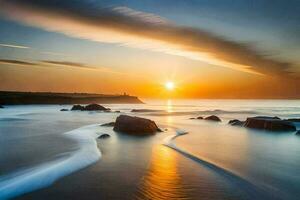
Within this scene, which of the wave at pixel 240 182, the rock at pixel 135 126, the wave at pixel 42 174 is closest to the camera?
the wave at pixel 240 182

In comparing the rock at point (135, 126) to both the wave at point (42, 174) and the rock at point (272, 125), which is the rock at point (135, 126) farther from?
the rock at point (272, 125)

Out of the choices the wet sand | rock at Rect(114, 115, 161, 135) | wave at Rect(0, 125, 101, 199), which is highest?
rock at Rect(114, 115, 161, 135)

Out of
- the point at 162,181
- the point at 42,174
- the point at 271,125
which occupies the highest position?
the point at 271,125

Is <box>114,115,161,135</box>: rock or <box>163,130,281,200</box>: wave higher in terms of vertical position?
<box>114,115,161,135</box>: rock

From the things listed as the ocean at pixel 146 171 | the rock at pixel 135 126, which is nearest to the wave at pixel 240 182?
the ocean at pixel 146 171

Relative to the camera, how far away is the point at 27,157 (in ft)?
45.6

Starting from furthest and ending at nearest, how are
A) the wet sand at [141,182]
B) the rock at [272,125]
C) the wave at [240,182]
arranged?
the rock at [272,125] → the wave at [240,182] → the wet sand at [141,182]

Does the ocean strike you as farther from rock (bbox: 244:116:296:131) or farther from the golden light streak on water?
rock (bbox: 244:116:296:131)

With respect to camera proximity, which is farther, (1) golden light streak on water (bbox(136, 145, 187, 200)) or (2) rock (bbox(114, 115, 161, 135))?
(2) rock (bbox(114, 115, 161, 135))

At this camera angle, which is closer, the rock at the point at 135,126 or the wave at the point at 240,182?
the wave at the point at 240,182

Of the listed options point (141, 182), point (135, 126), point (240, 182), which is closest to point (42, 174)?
point (141, 182)

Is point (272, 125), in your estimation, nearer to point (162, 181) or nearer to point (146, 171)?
point (146, 171)

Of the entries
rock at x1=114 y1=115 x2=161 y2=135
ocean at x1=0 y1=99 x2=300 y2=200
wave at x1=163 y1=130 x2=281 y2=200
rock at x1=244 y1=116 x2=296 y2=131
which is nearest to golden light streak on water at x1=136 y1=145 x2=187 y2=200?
ocean at x1=0 y1=99 x2=300 y2=200

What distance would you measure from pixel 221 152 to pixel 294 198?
7738mm
